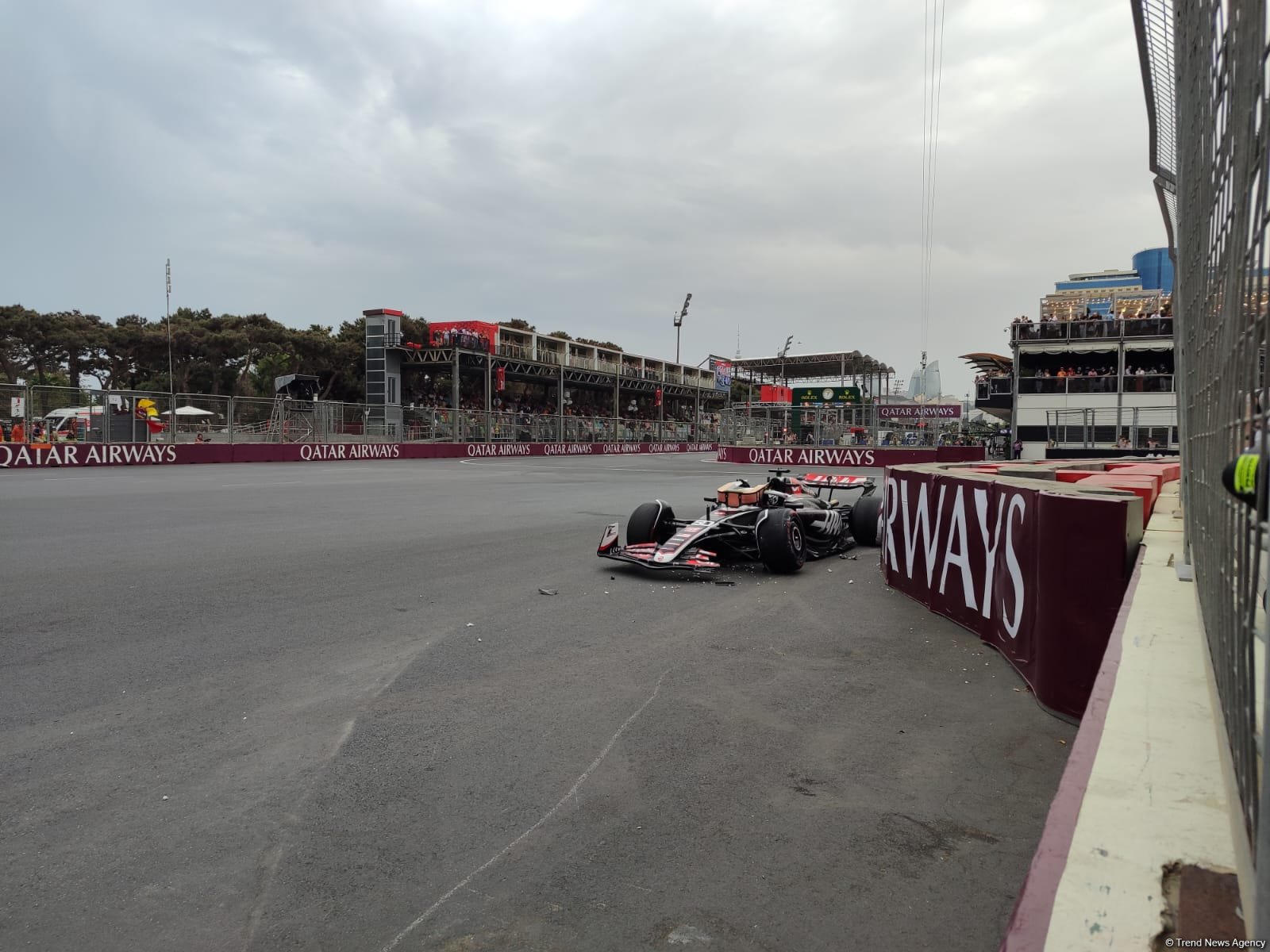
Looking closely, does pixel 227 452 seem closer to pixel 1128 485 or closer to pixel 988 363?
pixel 1128 485

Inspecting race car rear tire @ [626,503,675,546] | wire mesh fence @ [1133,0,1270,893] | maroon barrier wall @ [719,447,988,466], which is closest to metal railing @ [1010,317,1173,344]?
maroon barrier wall @ [719,447,988,466]

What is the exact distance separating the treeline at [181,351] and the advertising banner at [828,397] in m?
28.4

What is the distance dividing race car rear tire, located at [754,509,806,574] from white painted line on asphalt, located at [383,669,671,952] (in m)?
3.88

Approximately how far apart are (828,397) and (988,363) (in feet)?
56.6

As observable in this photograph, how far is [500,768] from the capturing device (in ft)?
10.7

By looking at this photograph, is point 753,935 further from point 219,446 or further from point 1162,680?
point 219,446

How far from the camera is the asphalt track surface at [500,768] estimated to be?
2.29 m

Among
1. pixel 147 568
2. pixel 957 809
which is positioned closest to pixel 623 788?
pixel 957 809

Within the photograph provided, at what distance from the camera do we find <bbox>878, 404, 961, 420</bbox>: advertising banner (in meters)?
33.2

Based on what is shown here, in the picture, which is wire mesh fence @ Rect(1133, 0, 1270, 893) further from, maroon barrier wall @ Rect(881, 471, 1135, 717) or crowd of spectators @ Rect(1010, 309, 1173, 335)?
crowd of spectators @ Rect(1010, 309, 1173, 335)

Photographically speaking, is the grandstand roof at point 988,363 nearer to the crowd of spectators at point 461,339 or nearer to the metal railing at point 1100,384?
the metal railing at point 1100,384

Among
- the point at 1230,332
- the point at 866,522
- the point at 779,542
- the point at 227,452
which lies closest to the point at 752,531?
the point at 779,542

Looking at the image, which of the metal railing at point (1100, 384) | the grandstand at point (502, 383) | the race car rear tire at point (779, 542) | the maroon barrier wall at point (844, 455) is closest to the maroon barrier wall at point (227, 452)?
the grandstand at point (502, 383)

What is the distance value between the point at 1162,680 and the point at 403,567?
6428 mm
